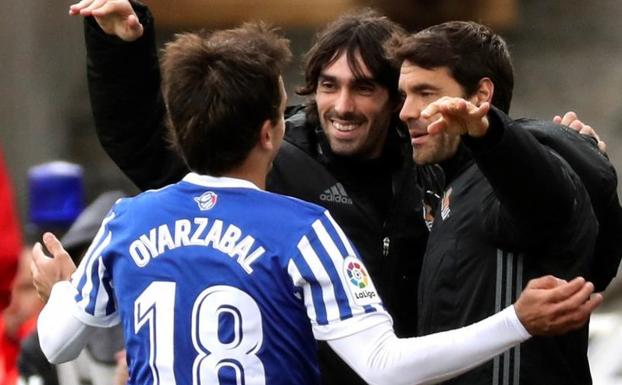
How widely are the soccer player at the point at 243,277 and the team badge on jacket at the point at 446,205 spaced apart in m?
0.75

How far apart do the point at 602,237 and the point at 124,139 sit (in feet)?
4.66

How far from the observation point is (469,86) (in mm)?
4895

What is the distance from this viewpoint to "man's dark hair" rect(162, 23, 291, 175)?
4.11 metres

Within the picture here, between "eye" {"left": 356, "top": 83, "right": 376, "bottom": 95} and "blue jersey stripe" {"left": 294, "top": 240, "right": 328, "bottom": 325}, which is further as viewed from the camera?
"eye" {"left": 356, "top": 83, "right": 376, "bottom": 95}

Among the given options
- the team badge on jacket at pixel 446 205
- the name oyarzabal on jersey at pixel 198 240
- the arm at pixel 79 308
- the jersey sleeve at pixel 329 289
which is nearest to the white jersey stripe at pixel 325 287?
the jersey sleeve at pixel 329 289

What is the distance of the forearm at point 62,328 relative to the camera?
14.0 ft

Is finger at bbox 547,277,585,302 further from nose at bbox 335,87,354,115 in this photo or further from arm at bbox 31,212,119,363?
nose at bbox 335,87,354,115

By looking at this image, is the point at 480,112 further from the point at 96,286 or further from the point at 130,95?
the point at 130,95

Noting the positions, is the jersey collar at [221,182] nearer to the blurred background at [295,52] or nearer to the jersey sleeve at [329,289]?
the jersey sleeve at [329,289]

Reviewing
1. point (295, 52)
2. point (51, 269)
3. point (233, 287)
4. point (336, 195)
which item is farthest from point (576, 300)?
point (295, 52)

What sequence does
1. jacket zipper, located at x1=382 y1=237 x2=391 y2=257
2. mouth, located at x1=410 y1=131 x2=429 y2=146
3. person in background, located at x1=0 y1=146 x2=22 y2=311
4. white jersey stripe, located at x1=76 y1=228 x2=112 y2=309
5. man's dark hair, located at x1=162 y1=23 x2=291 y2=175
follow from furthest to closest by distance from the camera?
jacket zipper, located at x1=382 y1=237 x2=391 y2=257 → mouth, located at x1=410 y1=131 x2=429 y2=146 → person in background, located at x1=0 y1=146 x2=22 y2=311 → white jersey stripe, located at x1=76 y1=228 x2=112 y2=309 → man's dark hair, located at x1=162 y1=23 x2=291 y2=175

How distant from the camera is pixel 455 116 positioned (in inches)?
165

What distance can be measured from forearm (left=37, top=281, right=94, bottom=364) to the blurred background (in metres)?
5.90

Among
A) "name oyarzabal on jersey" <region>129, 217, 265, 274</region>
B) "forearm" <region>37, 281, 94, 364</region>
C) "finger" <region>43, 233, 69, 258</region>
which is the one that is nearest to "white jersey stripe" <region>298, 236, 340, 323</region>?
"name oyarzabal on jersey" <region>129, 217, 265, 274</region>
